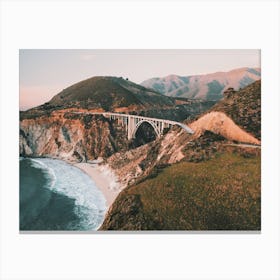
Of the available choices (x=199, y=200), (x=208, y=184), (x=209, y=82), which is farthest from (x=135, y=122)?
(x=199, y=200)

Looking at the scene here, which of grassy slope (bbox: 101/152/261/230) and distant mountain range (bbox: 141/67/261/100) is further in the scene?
distant mountain range (bbox: 141/67/261/100)

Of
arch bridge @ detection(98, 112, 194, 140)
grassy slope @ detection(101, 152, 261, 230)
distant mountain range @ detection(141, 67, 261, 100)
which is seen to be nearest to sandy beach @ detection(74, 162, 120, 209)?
grassy slope @ detection(101, 152, 261, 230)

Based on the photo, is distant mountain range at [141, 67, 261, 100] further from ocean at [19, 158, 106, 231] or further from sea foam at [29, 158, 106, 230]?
ocean at [19, 158, 106, 231]

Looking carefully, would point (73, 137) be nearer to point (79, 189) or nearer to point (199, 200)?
point (79, 189)

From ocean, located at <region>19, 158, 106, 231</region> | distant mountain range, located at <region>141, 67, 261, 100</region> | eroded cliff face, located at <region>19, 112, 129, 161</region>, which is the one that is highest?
distant mountain range, located at <region>141, 67, 261, 100</region>

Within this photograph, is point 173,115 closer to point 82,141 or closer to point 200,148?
point 82,141
